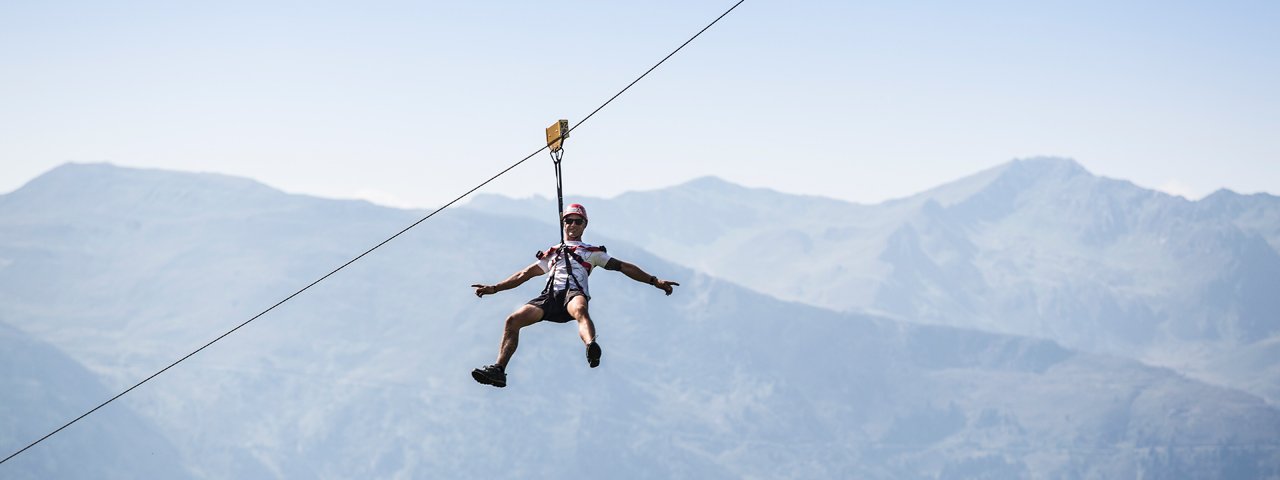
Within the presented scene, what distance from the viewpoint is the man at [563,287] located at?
18.6 m

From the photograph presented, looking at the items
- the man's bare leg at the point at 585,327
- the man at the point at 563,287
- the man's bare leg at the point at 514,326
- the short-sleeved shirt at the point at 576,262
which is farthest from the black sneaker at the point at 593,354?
the short-sleeved shirt at the point at 576,262

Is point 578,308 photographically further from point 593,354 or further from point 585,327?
point 593,354

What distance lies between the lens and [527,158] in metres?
21.6

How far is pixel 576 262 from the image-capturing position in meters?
20.1

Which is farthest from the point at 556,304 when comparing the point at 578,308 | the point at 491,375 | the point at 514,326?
the point at 491,375

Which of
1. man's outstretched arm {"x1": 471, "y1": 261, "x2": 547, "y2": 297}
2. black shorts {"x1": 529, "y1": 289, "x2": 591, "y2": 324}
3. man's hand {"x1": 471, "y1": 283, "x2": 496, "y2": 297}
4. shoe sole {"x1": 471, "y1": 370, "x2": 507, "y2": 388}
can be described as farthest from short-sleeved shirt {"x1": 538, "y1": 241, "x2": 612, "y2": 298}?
shoe sole {"x1": 471, "y1": 370, "x2": 507, "y2": 388}

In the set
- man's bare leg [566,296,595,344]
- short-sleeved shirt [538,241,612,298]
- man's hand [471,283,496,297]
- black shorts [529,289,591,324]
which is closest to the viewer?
man's bare leg [566,296,595,344]

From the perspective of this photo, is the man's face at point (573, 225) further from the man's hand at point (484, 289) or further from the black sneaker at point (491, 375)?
the black sneaker at point (491, 375)

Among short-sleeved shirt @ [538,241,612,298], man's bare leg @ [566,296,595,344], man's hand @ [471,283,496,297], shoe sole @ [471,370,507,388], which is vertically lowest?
shoe sole @ [471,370,507,388]

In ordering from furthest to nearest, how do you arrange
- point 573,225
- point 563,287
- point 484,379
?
point 573,225, point 563,287, point 484,379

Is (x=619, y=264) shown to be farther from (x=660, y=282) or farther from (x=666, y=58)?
(x=666, y=58)

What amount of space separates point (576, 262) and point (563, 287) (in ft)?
1.83

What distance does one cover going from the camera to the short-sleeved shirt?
19.8 m

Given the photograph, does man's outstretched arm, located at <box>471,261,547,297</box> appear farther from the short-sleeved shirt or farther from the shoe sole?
the shoe sole
